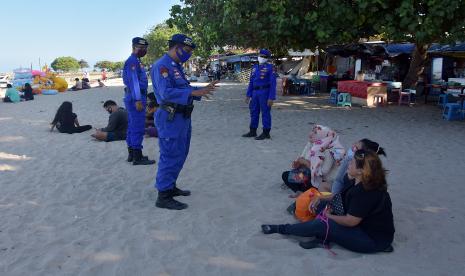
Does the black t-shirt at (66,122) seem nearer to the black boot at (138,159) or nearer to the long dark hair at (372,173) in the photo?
the black boot at (138,159)

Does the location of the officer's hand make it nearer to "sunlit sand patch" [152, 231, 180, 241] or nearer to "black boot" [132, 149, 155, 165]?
"black boot" [132, 149, 155, 165]

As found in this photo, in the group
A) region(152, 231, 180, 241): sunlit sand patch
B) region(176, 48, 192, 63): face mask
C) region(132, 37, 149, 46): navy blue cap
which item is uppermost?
region(132, 37, 149, 46): navy blue cap

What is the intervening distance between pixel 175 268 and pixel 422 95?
16.8 meters

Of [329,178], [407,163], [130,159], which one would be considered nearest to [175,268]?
[329,178]

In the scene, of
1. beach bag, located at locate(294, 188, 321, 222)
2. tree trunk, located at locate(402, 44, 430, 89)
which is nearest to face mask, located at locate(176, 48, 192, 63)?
beach bag, located at locate(294, 188, 321, 222)

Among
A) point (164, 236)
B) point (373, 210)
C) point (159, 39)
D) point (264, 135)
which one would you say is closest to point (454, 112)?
point (264, 135)

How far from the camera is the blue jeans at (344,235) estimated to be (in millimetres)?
3398

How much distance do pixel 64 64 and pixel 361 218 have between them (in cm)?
10500

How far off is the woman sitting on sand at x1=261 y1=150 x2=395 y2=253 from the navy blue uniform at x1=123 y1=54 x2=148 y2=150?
3.37m

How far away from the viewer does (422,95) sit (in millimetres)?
17406

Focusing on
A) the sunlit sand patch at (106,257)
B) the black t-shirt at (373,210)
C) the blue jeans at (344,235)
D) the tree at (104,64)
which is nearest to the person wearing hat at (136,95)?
the sunlit sand patch at (106,257)

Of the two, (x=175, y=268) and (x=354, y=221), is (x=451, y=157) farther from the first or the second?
(x=175, y=268)

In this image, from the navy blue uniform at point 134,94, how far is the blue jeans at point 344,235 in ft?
11.2

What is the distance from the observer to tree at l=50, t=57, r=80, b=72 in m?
96.8
